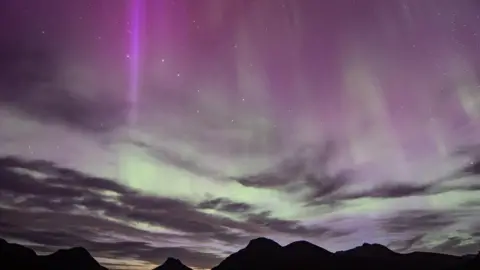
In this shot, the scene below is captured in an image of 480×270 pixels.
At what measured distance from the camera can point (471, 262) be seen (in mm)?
183375
